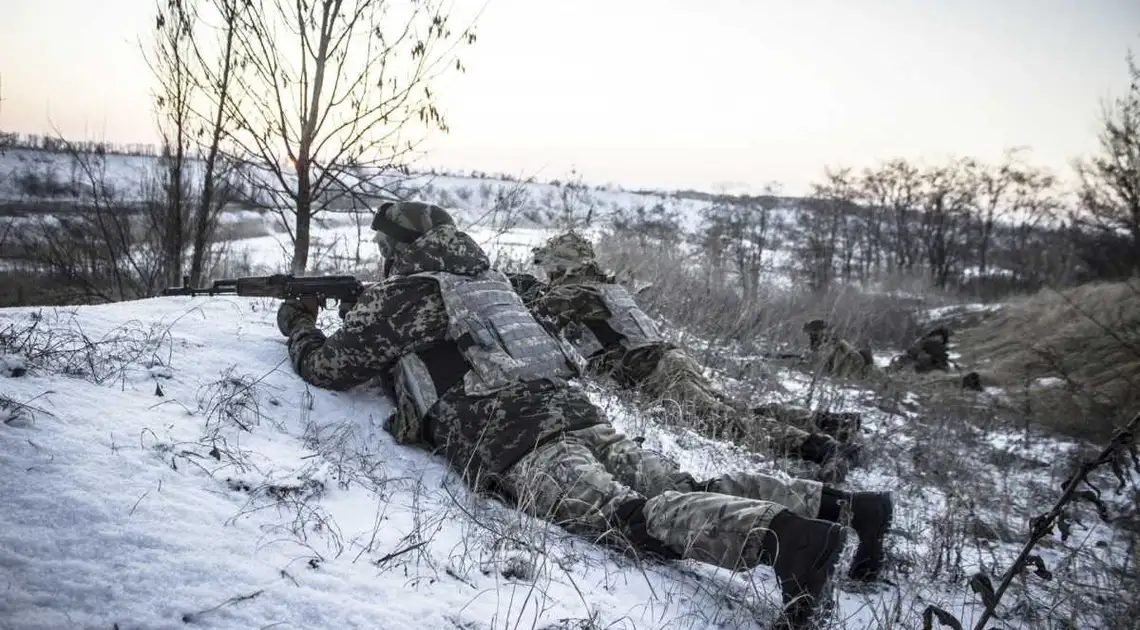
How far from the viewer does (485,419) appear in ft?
7.54

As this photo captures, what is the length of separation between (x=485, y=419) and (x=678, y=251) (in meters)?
8.17

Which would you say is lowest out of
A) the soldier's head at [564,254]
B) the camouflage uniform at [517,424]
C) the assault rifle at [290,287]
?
the camouflage uniform at [517,424]

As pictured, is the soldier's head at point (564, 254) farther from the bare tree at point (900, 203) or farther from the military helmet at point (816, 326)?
the bare tree at point (900, 203)

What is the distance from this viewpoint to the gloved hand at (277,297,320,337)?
3.03 m

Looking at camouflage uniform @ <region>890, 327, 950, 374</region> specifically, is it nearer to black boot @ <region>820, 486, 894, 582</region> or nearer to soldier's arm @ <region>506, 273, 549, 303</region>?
soldier's arm @ <region>506, 273, 549, 303</region>

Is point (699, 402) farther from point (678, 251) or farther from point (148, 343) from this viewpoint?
point (678, 251)

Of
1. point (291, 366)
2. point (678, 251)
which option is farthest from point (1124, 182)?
point (291, 366)

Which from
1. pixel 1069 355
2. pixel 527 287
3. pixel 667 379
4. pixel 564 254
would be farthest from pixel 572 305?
pixel 1069 355

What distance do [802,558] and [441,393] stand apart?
154 cm

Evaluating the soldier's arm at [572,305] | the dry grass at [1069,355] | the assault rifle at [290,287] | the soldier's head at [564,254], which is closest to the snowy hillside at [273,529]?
the assault rifle at [290,287]

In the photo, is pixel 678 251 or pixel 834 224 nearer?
pixel 678 251

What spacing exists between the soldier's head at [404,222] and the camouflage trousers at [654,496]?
1.26 meters

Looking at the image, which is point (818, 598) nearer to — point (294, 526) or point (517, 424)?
point (517, 424)

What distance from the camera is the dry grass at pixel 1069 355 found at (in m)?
5.36
